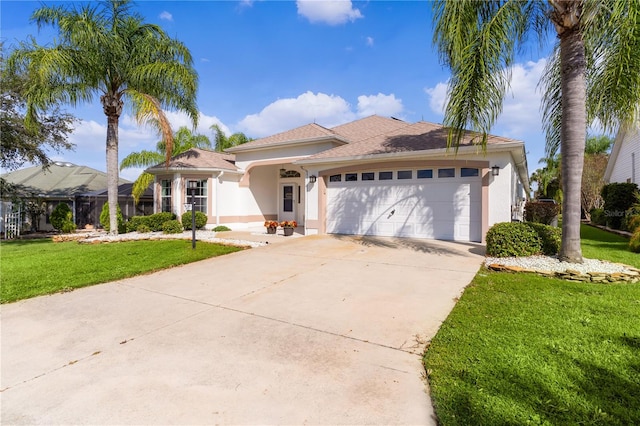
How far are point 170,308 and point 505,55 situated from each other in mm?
8424

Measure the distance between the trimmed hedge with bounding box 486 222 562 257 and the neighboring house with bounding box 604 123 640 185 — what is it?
1170 centimetres

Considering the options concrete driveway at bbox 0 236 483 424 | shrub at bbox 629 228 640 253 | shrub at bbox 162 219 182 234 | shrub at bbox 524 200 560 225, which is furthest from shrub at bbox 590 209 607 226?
shrub at bbox 162 219 182 234

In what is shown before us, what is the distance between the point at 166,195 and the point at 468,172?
13.9 m

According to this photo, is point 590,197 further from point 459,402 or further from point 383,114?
point 459,402

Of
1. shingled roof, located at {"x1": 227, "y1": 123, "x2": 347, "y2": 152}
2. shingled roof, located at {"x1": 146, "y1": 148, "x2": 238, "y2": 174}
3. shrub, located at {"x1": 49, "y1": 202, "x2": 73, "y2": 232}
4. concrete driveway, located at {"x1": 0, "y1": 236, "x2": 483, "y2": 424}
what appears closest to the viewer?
concrete driveway, located at {"x1": 0, "y1": 236, "x2": 483, "y2": 424}

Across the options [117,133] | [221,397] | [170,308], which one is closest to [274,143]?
[117,133]

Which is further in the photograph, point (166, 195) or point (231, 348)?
point (166, 195)

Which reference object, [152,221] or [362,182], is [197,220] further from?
[362,182]

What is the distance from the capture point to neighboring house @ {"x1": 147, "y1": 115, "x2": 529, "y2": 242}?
10438 millimetres

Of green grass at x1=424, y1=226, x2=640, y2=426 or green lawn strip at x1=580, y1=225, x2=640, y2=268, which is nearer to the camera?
green grass at x1=424, y1=226, x2=640, y2=426

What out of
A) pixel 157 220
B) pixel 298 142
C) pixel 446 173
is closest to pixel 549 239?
pixel 446 173

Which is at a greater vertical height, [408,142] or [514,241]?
[408,142]

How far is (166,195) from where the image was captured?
53.9 feet

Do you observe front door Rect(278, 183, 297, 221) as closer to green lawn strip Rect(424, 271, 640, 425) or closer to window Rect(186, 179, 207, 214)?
window Rect(186, 179, 207, 214)
